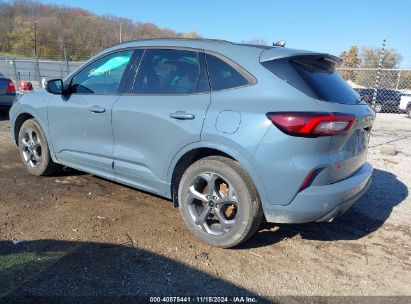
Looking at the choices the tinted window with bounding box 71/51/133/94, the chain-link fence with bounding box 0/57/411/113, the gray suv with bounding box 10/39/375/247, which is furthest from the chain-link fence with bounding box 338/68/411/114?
the gray suv with bounding box 10/39/375/247

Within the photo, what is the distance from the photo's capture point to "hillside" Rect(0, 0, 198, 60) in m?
40.3

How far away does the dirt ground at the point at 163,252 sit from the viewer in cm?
290

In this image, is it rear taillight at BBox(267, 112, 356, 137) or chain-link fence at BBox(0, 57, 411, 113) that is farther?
chain-link fence at BBox(0, 57, 411, 113)

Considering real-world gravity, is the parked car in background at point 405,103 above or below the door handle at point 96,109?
below

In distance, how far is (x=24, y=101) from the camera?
5262 millimetres

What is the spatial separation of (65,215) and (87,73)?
5.45 feet

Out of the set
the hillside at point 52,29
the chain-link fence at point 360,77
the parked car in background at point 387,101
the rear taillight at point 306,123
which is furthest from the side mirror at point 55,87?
the hillside at point 52,29

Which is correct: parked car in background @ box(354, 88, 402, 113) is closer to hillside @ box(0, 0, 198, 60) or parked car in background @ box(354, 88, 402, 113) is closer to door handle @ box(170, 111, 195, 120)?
door handle @ box(170, 111, 195, 120)

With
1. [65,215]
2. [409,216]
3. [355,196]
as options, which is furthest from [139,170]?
[409,216]

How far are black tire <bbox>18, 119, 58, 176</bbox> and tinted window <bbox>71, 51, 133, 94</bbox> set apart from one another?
94cm

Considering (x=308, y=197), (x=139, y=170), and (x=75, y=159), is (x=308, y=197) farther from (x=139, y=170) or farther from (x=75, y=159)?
(x=75, y=159)

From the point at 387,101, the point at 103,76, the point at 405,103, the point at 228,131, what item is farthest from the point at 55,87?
the point at 387,101

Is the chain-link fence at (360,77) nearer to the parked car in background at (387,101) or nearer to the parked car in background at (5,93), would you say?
the parked car in background at (387,101)

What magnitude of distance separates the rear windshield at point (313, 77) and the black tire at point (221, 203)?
0.83 m
